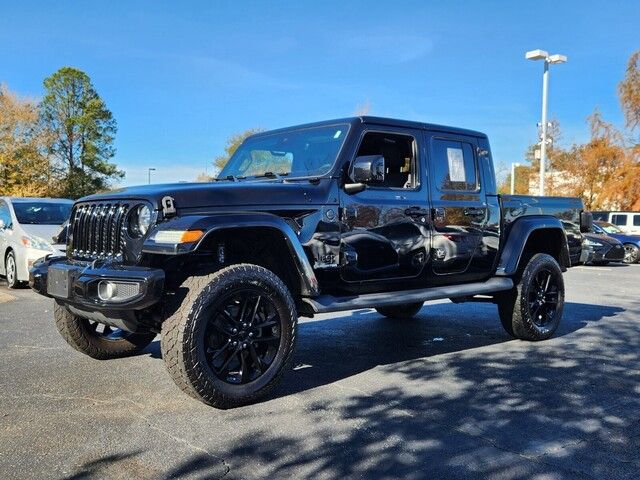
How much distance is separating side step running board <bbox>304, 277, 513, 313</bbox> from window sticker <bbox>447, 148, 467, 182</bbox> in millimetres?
999

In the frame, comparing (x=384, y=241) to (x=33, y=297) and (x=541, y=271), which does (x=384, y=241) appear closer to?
(x=541, y=271)

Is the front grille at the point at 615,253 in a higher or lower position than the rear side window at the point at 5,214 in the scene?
lower

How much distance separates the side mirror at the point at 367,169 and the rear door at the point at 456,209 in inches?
33.9

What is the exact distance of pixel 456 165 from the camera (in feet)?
18.2

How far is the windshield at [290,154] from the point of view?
4.74 metres

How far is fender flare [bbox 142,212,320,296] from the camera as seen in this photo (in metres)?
3.50

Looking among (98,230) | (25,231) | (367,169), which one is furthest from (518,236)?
(25,231)

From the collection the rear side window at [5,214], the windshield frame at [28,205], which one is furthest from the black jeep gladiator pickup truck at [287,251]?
the rear side window at [5,214]

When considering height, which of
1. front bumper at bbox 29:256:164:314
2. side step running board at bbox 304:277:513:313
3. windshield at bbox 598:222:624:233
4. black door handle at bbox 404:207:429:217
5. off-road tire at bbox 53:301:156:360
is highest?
black door handle at bbox 404:207:429:217

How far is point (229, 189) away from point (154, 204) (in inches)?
20.2

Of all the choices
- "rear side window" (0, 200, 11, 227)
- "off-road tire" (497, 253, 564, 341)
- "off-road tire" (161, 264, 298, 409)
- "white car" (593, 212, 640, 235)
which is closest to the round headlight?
"off-road tire" (161, 264, 298, 409)

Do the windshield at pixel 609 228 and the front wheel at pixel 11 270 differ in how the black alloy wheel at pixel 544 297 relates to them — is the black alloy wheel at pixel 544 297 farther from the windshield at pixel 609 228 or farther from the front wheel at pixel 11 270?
the windshield at pixel 609 228

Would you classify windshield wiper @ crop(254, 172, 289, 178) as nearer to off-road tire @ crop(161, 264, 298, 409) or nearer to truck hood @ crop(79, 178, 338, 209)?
truck hood @ crop(79, 178, 338, 209)

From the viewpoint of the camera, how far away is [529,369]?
484 cm
